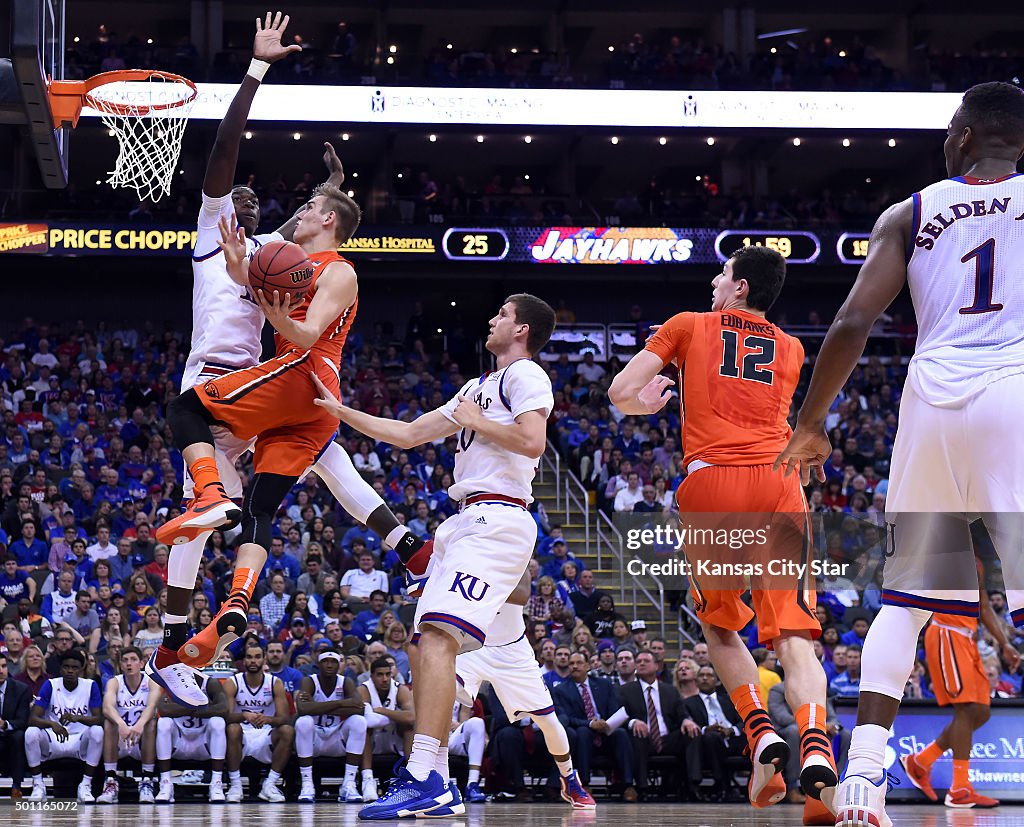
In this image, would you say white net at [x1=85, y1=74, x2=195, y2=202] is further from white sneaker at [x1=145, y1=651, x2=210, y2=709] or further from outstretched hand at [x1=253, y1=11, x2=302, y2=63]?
white sneaker at [x1=145, y1=651, x2=210, y2=709]

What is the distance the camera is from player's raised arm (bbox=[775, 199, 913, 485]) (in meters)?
4.43

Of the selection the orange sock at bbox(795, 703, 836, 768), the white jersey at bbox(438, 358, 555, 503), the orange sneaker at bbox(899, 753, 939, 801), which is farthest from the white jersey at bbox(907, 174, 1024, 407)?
the orange sneaker at bbox(899, 753, 939, 801)

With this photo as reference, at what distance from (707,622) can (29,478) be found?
46.4 feet

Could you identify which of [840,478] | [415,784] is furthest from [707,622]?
[840,478]

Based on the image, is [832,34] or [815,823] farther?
[832,34]

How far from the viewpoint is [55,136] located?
9672mm

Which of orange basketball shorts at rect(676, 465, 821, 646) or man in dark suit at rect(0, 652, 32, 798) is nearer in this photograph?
orange basketball shorts at rect(676, 465, 821, 646)

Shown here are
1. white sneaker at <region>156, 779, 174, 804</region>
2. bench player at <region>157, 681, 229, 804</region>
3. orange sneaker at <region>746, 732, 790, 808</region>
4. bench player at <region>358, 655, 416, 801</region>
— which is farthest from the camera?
bench player at <region>358, 655, 416, 801</region>

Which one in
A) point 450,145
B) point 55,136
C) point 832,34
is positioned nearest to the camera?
point 55,136

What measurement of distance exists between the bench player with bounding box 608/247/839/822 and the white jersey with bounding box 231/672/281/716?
774cm

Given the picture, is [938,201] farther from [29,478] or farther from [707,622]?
[29,478]

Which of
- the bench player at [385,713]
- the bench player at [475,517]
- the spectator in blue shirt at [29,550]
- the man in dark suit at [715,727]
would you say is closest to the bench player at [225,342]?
the bench player at [475,517]

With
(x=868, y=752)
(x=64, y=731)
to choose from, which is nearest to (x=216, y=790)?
(x=64, y=731)

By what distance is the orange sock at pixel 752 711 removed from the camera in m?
5.98
